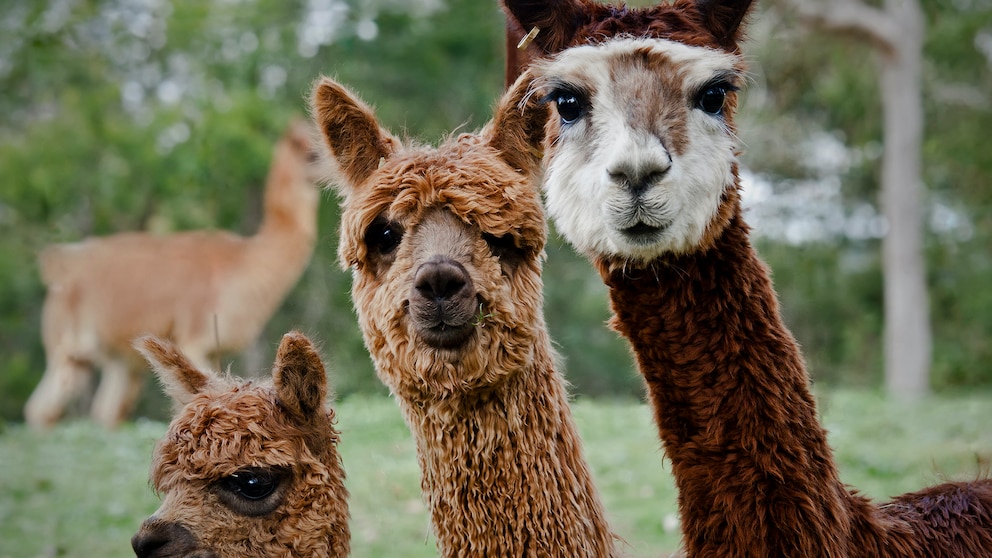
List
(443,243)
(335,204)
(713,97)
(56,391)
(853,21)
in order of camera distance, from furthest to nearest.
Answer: (853,21), (335,204), (56,391), (713,97), (443,243)

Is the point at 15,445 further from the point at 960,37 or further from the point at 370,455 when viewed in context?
the point at 960,37

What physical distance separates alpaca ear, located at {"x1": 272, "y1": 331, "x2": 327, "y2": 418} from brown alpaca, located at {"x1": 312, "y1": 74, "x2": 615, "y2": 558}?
238 mm

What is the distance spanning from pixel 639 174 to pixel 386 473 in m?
4.35

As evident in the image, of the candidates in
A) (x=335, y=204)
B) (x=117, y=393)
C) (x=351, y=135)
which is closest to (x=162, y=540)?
(x=351, y=135)

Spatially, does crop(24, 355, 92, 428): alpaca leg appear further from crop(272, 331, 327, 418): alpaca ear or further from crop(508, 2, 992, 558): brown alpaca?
crop(508, 2, 992, 558): brown alpaca

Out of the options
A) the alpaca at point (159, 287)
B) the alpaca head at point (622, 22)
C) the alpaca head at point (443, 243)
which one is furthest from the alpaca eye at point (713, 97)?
the alpaca at point (159, 287)

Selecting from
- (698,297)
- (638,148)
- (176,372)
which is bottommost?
(698,297)

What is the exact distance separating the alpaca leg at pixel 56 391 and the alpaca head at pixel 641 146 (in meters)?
9.03

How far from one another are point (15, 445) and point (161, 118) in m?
9.58

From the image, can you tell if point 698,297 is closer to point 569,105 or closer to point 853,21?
point 569,105

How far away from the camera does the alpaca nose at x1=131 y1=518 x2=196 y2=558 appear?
135 inches

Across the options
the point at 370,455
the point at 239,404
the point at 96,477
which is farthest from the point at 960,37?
the point at 239,404

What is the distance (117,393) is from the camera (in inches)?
442

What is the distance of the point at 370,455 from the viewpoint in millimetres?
7574
